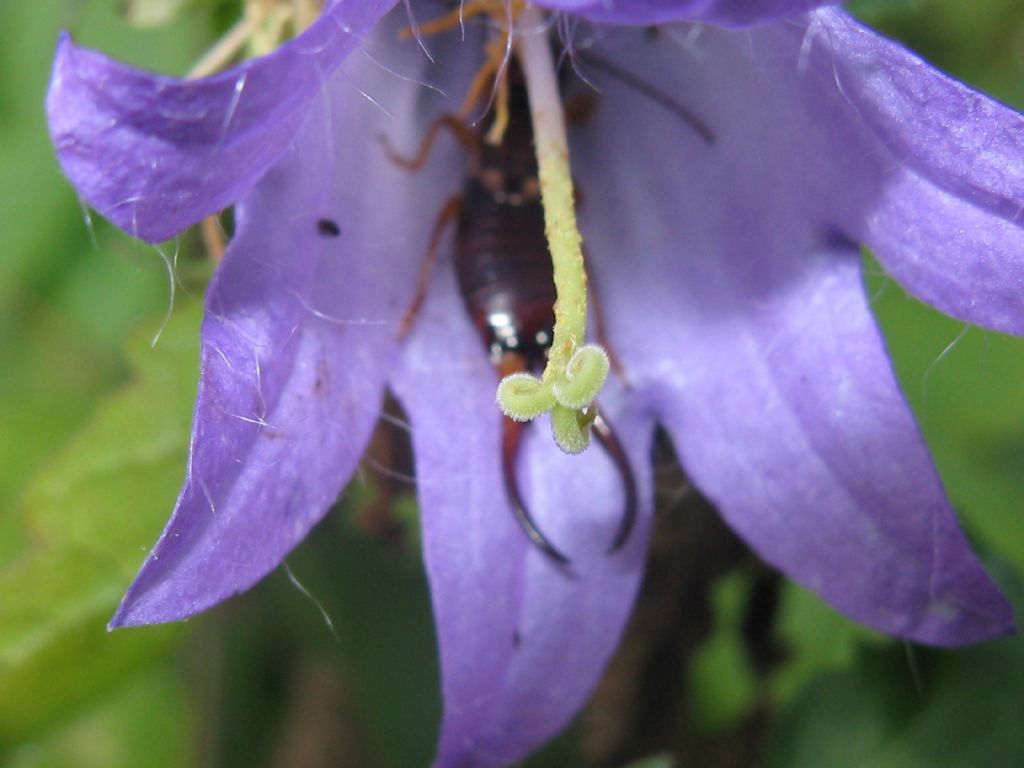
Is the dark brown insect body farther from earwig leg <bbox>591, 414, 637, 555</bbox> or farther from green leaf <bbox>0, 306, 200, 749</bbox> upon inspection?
green leaf <bbox>0, 306, 200, 749</bbox>

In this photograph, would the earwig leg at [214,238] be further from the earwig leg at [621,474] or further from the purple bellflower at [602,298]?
the earwig leg at [621,474]

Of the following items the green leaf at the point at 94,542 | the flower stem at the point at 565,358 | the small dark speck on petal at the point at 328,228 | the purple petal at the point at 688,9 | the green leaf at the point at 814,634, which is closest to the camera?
the purple petal at the point at 688,9

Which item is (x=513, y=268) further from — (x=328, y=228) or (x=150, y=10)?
(x=150, y=10)

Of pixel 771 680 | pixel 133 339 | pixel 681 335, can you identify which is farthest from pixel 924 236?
pixel 133 339

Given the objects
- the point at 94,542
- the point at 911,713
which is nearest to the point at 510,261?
the point at 94,542

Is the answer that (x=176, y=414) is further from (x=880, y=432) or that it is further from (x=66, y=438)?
(x=880, y=432)

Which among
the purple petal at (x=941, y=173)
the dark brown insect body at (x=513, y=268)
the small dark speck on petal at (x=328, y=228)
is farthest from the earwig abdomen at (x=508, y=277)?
the purple petal at (x=941, y=173)

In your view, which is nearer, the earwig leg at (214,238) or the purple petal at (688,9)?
the purple petal at (688,9)

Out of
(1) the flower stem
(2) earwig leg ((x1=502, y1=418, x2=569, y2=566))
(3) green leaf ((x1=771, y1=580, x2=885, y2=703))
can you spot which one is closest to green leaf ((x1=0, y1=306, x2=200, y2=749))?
(2) earwig leg ((x1=502, y1=418, x2=569, y2=566))
